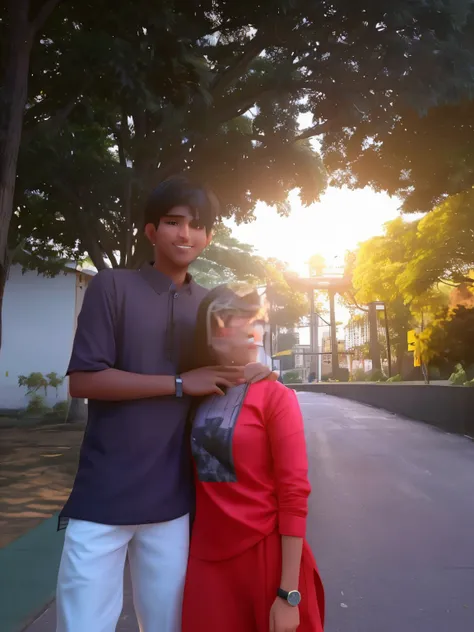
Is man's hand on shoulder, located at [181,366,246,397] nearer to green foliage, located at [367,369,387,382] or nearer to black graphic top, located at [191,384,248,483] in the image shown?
black graphic top, located at [191,384,248,483]

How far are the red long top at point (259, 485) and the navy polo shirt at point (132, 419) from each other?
0.11 meters

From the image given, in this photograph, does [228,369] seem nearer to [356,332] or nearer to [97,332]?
[97,332]

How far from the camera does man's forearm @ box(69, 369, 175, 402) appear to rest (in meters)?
1.80

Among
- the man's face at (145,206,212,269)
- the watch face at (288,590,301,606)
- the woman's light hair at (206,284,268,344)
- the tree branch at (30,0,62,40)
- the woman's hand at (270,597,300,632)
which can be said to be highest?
the tree branch at (30,0,62,40)

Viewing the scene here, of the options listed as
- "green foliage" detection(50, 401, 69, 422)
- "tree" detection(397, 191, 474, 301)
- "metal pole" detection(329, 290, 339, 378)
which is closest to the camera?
"tree" detection(397, 191, 474, 301)

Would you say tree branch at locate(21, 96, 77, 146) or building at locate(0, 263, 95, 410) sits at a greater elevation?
tree branch at locate(21, 96, 77, 146)

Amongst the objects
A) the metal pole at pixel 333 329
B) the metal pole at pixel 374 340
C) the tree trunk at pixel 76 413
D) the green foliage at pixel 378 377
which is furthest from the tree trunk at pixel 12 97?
the metal pole at pixel 333 329

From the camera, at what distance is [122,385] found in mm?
1795

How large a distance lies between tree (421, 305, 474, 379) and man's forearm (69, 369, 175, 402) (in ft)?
48.8

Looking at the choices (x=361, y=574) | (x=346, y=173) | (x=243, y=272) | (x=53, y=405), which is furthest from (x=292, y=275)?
(x=361, y=574)

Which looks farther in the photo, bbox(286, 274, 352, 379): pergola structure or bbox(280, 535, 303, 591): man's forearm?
bbox(286, 274, 352, 379): pergola structure

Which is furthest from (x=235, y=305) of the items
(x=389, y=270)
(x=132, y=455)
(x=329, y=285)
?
(x=329, y=285)

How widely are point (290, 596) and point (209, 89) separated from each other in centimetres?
938

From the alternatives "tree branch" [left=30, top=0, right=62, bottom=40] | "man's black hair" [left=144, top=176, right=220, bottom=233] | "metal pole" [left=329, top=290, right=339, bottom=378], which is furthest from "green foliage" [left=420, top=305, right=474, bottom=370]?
"metal pole" [left=329, top=290, right=339, bottom=378]
